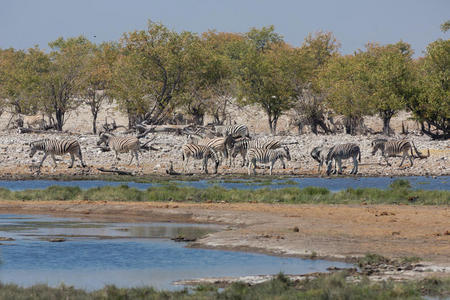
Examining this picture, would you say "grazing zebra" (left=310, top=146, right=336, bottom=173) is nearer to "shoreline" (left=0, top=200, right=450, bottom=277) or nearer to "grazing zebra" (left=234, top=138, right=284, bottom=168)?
"grazing zebra" (left=234, top=138, right=284, bottom=168)

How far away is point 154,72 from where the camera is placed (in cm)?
5834

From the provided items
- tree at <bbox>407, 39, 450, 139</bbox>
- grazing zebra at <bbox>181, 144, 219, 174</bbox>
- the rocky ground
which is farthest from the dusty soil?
tree at <bbox>407, 39, 450, 139</bbox>

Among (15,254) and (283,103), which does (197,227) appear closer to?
(15,254)

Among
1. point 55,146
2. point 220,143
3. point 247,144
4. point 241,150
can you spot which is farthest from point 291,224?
point 55,146

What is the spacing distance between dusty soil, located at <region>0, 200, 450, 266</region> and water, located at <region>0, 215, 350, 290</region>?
1005 mm

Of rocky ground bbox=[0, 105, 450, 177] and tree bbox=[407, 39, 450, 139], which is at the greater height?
tree bbox=[407, 39, 450, 139]

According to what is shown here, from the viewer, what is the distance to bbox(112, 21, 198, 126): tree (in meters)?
56.6

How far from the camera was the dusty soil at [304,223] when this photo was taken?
16172 mm

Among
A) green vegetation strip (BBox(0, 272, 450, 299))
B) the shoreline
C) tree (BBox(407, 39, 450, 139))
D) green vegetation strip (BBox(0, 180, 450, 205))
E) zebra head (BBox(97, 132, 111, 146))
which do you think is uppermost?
tree (BBox(407, 39, 450, 139))

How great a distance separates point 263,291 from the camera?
1201 centimetres

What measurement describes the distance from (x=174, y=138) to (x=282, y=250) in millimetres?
34910

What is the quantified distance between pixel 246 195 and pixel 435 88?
2969 centimetres

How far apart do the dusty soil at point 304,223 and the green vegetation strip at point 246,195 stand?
1022 millimetres

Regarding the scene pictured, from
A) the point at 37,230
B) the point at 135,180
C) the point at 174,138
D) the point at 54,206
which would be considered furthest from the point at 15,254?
the point at 174,138
